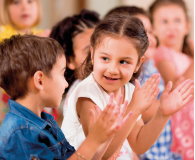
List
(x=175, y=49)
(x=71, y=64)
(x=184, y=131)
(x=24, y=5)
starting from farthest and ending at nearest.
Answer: (x=175, y=49) → (x=24, y=5) → (x=184, y=131) → (x=71, y=64)

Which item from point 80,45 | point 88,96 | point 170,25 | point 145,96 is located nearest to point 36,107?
point 88,96

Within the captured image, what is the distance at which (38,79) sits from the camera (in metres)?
0.51

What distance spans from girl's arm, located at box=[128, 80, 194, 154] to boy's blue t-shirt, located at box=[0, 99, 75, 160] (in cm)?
21

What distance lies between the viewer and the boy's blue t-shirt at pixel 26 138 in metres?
0.47

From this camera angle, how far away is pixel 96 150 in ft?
1.58

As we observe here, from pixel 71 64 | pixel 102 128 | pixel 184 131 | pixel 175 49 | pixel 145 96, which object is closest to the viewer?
pixel 102 128

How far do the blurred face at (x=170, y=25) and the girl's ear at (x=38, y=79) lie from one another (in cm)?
101

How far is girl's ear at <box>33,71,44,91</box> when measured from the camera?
50 centimetres

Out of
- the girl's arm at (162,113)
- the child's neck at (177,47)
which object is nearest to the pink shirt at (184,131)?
the child's neck at (177,47)

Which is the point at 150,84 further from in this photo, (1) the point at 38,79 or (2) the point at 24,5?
(2) the point at 24,5

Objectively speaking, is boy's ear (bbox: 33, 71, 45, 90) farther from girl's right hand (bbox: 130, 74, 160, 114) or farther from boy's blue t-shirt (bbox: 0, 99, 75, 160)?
girl's right hand (bbox: 130, 74, 160, 114)

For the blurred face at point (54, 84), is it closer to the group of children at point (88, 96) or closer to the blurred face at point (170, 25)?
the group of children at point (88, 96)

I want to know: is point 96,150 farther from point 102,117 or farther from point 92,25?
point 92,25

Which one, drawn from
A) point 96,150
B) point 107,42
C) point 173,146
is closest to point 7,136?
point 96,150
